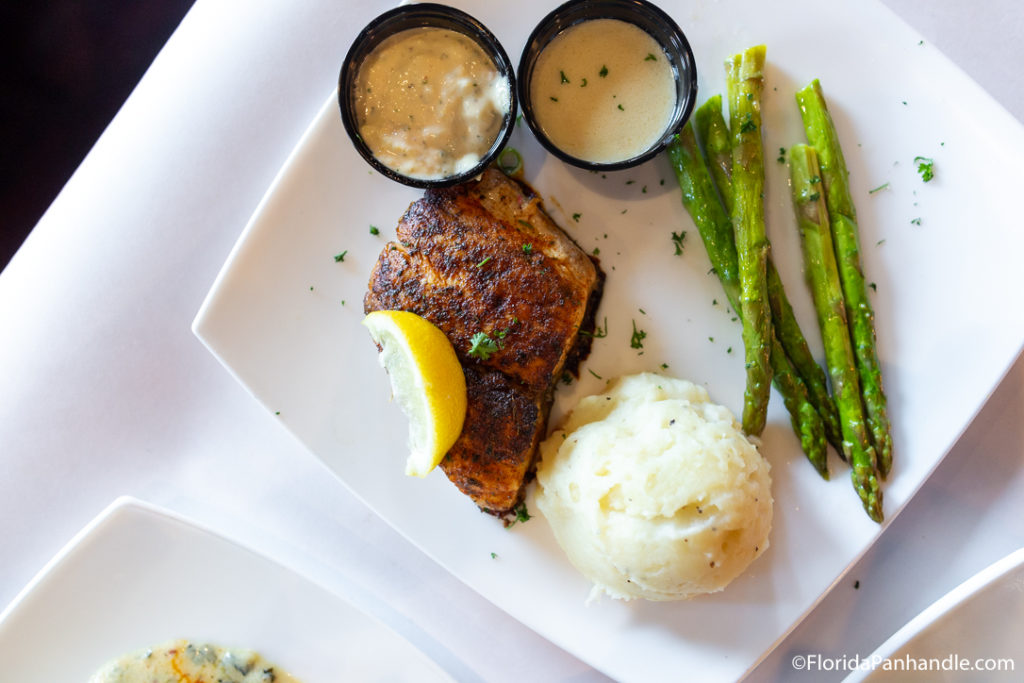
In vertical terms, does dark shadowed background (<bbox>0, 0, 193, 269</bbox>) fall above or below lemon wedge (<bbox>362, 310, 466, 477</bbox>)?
above

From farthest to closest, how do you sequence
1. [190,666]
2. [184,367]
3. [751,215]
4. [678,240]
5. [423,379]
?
[184,367] < [190,666] < [678,240] < [751,215] < [423,379]

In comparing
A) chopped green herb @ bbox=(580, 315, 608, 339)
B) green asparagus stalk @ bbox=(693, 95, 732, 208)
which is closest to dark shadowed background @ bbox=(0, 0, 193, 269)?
chopped green herb @ bbox=(580, 315, 608, 339)

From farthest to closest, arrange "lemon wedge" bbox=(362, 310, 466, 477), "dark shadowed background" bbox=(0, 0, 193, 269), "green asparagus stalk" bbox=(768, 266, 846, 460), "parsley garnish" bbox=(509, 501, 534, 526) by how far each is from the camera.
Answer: "dark shadowed background" bbox=(0, 0, 193, 269)
"parsley garnish" bbox=(509, 501, 534, 526)
"green asparagus stalk" bbox=(768, 266, 846, 460)
"lemon wedge" bbox=(362, 310, 466, 477)

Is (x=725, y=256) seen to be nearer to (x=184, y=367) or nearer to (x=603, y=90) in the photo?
(x=603, y=90)

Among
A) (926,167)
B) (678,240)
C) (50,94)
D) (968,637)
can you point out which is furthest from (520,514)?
(50,94)

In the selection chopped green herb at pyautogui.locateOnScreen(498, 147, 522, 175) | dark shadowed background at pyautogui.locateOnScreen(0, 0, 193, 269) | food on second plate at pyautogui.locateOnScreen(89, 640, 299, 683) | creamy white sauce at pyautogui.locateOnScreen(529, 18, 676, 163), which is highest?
dark shadowed background at pyautogui.locateOnScreen(0, 0, 193, 269)

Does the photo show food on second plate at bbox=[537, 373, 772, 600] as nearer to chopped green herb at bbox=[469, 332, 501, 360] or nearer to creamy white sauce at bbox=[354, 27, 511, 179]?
chopped green herb at bbox=[469, 332, 501, 360]
